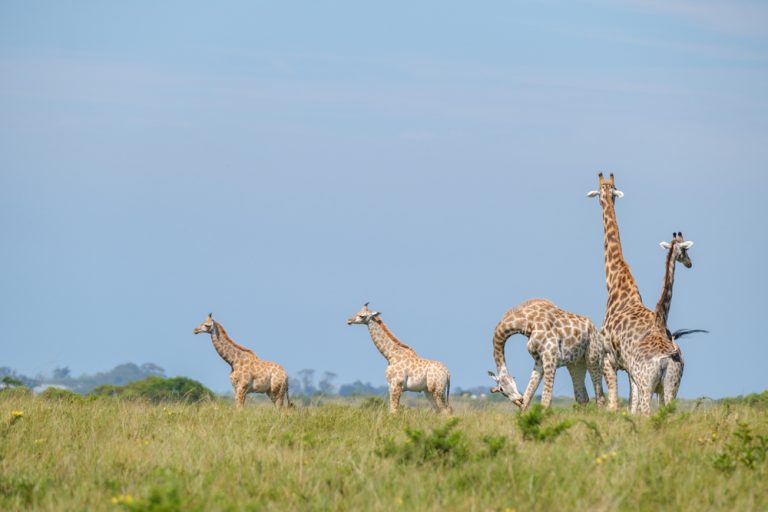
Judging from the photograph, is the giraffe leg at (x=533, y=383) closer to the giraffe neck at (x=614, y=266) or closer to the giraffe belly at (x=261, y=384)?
the giraffe neck at (x=614, y=266)

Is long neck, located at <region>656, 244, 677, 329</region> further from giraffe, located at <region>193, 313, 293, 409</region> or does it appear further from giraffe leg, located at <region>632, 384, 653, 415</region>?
giraffe, located at <region>193, 313, 293, 409</region>

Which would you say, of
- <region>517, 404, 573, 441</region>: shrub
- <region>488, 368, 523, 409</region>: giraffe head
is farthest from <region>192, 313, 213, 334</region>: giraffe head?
<region>517, 404, 573, 441</region>: shrub

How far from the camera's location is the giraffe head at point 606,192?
818 inches

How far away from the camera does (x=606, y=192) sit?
2083cm

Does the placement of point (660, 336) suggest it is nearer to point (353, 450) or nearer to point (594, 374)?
point (594, 374)

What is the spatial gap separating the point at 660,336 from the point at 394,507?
804 cm

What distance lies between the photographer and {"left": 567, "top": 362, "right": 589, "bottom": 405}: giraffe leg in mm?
19234

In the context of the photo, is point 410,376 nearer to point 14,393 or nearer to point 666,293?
point 666,293

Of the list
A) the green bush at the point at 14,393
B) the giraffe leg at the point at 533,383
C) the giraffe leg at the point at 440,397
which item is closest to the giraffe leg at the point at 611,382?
the giraffe leg at the point at 533,383

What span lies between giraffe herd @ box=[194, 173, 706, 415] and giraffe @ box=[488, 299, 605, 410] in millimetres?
14

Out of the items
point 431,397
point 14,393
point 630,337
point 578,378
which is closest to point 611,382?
point 578,378

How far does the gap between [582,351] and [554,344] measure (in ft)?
1.82

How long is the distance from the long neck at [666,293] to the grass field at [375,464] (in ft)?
10.1

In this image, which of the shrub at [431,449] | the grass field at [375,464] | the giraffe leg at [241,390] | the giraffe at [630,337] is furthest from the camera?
the giraffe leg at [241,390]
